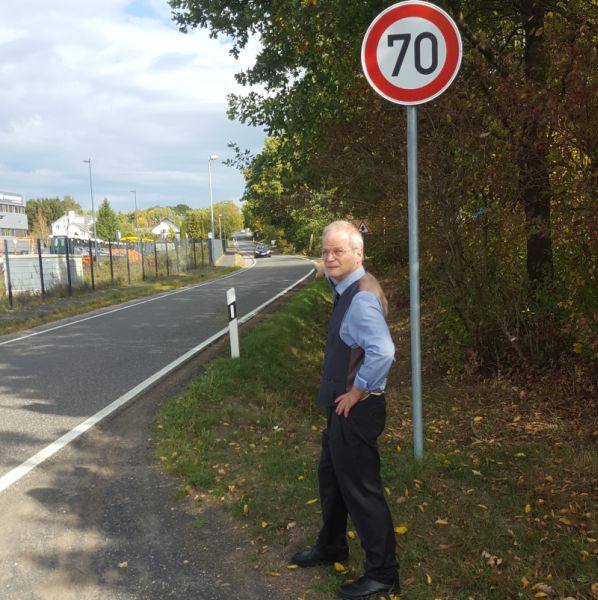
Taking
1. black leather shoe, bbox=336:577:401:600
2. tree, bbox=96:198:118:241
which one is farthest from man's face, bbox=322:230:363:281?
tree, bbox=96:198:118:241

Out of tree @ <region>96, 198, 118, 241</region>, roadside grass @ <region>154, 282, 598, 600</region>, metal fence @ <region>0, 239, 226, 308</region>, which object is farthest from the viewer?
tree @ <region>96, 198, 118, 241</region>

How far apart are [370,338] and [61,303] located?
16.9 m

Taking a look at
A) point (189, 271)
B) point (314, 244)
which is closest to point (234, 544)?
point (189, 271)

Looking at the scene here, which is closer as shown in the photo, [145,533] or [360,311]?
[360,311]

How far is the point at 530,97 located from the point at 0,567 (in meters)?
5.04

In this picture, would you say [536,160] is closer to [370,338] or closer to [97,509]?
[370,338]

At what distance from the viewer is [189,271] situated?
35000 mm

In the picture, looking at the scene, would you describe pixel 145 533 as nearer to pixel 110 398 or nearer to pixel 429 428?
pixel 429 428

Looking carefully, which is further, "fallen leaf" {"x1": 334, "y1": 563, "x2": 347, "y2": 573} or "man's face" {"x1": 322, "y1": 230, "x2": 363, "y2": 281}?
"fallen leaf" {"x1": 334, "y1": 563, "x2": 347, "y2": 573}

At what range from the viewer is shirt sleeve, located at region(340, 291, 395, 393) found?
2.64 meters

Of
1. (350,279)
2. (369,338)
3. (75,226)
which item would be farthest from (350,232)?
(75,226)

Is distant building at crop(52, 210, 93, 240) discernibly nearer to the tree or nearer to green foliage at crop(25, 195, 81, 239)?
the tree

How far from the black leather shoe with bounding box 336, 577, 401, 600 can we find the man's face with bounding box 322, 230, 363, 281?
1.52 meters

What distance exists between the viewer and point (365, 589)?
2.76 meters
